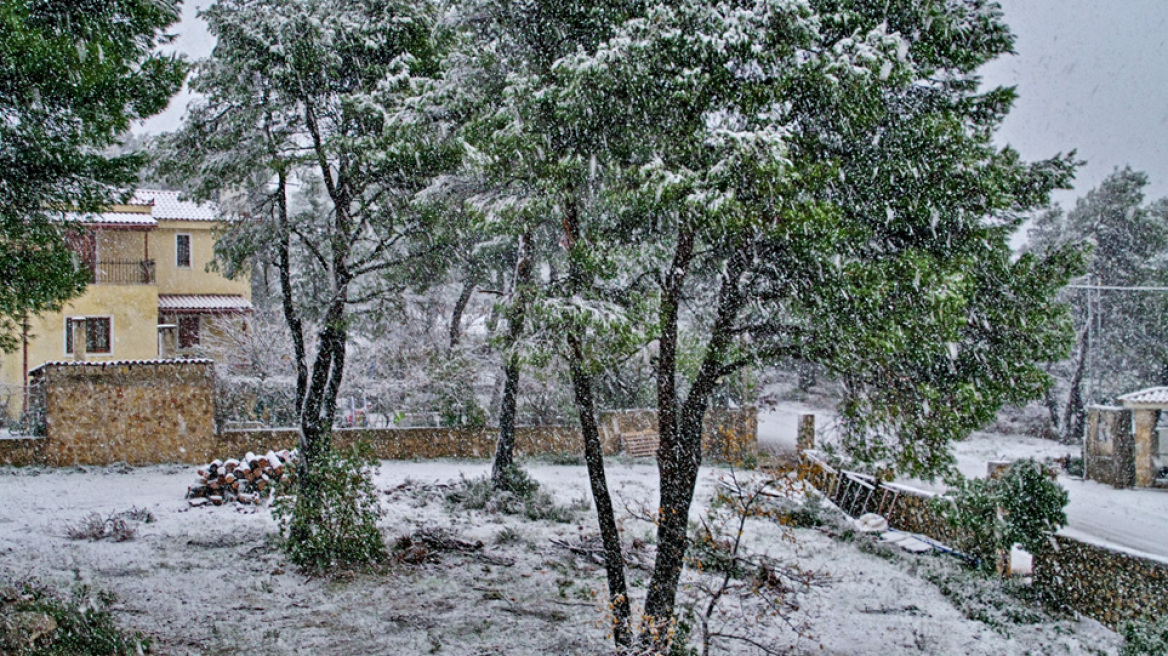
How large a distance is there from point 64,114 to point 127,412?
11.3 meters

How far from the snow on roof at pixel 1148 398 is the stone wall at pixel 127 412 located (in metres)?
24.1

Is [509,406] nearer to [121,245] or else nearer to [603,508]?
[603,508]

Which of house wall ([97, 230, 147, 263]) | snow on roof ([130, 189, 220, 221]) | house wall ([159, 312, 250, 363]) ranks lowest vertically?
house wall ([159, 312, 250, 363])

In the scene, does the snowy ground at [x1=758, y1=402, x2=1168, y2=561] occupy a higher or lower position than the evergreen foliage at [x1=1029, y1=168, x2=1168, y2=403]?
lower

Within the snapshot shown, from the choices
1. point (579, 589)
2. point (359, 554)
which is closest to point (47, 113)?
point (359, 554)

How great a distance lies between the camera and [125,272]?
2169 cm

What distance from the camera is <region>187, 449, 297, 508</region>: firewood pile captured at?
13.6m

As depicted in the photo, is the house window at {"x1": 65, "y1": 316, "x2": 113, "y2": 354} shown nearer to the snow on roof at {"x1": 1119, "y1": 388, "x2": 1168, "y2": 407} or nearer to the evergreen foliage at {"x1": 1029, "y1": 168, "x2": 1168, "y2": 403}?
the snow on roof at {"x1": 1119, "y1": 388, "x2": 1168, "y2": 407}

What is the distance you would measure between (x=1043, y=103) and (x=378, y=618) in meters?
154

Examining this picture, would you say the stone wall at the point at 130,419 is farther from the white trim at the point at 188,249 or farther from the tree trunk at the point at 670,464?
the tree trunk at the point at 670,464

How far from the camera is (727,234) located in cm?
750

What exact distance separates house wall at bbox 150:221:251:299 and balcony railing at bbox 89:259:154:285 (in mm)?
578

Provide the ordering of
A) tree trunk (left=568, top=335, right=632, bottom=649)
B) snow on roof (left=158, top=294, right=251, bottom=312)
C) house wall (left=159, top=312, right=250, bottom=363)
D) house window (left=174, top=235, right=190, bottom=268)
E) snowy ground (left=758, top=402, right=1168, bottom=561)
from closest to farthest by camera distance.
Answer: tree trunk (left=568, top=335, right=632, bottom=649) < snowy ground (left=758, top=402, right=1168, bottom=561) < house wall (left=159, top=312, right=250, bottom=363) < snow on roof (left=158, top=294, right=251, bottom=312) < house window (left=174, top=235, right=190, bottom=268)

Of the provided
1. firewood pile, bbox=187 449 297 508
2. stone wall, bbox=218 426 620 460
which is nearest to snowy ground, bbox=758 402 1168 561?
stone wall, bbox=218 426 620 460
